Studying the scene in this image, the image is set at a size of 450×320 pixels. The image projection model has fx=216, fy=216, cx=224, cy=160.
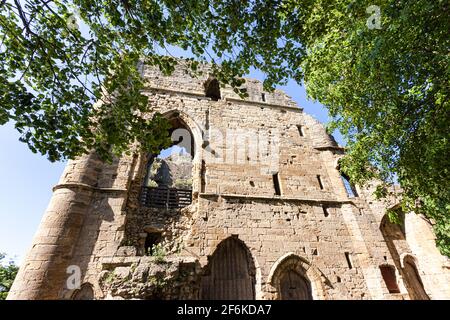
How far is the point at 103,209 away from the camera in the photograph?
6.70m

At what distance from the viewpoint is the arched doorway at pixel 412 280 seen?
285 inches

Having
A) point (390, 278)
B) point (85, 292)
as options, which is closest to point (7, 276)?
point (85, 292)

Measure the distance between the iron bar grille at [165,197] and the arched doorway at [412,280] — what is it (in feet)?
26.2

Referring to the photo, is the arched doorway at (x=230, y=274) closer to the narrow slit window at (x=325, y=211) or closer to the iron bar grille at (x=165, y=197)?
the iron bar grille at (x=165, y=197)

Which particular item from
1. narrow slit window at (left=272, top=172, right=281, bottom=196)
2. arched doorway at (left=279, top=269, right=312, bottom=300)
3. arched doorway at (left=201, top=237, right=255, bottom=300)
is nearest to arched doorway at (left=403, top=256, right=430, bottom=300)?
arched doorway at (left=279, top=269, right=312, bottom=300)

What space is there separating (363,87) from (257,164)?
453cm

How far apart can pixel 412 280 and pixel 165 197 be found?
929 centimetres

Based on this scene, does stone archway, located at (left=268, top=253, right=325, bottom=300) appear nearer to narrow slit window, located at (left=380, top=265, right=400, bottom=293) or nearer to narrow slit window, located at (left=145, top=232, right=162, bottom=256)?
narrow slit window, located at (left=380, top=265, right=400, bottom=293)

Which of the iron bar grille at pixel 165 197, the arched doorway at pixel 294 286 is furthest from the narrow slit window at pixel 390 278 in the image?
the iron bar grille at pixel 165 197

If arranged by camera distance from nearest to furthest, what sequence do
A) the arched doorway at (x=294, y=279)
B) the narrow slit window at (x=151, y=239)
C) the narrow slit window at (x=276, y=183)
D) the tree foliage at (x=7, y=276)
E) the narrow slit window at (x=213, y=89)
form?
the arched doorway at (x=294, y=279) → the narrow slit window at (x=151, y=239) → the narrow slit window at (x=276, y=183) → the narrow slit window at (x=213, y=89) → the tree foliage at (x=7, y=276)

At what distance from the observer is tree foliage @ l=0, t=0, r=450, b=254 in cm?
352

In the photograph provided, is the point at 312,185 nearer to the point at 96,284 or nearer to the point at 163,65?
the point at 163,65

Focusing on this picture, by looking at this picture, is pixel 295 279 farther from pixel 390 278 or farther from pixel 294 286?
pixel 390 278

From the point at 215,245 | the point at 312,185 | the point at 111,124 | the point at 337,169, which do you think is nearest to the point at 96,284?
the point at 215,245
